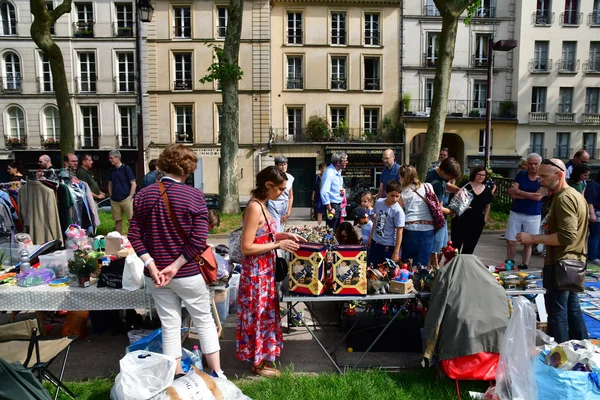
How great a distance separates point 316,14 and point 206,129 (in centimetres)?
981

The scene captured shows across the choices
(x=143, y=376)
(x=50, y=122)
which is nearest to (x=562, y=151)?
(x=143, y=376)

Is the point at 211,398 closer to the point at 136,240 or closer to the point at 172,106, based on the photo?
the point at 136,240

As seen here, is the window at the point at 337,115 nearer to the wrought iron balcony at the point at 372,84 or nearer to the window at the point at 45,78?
the wrought iron balcony at the point at 372,84

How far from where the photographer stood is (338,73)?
2803 centimetres

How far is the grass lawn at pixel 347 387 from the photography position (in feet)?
11.4

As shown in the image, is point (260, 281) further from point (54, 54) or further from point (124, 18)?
point (124, 18)

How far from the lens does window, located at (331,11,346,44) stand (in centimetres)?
2758

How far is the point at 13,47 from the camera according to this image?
2788cm

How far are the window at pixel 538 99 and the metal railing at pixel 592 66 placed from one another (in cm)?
314

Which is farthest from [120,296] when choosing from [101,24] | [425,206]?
[101,24]

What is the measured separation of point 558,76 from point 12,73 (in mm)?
35458

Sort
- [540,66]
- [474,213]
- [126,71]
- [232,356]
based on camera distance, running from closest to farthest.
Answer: [232,356] < [474,213] < [126,71] < [540,66]

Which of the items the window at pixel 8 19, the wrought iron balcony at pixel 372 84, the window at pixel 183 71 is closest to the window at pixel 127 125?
the window at pixel 183 71

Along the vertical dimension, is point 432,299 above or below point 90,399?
above
